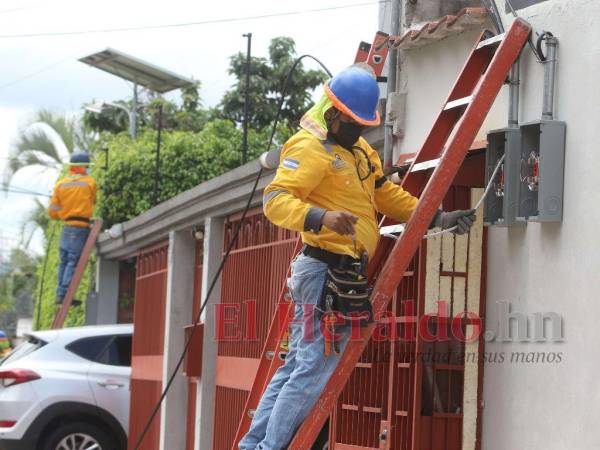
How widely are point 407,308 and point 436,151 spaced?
37.9 inches

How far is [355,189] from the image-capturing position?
5832mm

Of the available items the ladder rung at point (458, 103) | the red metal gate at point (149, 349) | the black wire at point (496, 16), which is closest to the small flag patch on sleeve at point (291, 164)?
the ladder rung at point (458, 103)

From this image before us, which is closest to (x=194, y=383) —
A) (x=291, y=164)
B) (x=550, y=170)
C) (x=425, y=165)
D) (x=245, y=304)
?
(x=245, y=304)

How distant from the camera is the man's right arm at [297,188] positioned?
5402 millimetres

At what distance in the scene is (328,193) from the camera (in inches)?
227

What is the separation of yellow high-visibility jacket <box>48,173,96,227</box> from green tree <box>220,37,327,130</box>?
1026 cm

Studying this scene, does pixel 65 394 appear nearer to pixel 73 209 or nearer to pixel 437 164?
pixel 73 209

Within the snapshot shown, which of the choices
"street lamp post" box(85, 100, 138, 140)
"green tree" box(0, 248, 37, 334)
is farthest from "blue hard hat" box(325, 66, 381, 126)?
"green tree" box(0, 248, 37, 334)

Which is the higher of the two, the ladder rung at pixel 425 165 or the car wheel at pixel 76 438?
the ladder rung at pixel 425 165

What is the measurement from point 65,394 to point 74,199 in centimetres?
495

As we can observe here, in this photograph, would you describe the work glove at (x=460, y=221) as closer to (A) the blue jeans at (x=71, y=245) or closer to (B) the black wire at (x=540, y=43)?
(B) the black wire at (x=540, y=43)

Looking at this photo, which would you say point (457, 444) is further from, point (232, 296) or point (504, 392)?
point (232, 296)

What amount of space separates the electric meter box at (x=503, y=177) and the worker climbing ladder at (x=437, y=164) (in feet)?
0.66

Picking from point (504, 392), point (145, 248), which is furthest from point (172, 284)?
point (504, 392)
